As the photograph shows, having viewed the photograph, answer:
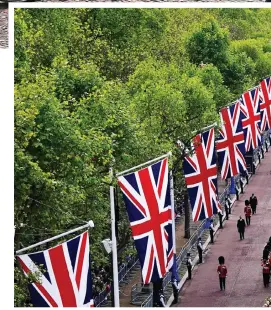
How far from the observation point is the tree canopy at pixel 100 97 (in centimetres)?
2525

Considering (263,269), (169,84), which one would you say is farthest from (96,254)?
(169,84)

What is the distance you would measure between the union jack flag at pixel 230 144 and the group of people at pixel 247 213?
144 inches

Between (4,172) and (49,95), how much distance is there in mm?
3078

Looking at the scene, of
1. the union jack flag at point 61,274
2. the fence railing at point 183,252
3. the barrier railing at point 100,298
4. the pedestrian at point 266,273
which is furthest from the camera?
the pedestrian at point 266,273

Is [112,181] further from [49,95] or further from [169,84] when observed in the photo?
[169,84]

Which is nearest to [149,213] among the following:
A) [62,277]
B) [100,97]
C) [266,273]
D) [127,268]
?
[62,277]

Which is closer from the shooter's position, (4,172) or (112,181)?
(4,172)

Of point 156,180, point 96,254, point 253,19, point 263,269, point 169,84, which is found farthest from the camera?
point 253,19

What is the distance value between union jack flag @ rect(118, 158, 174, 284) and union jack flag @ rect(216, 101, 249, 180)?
11375 mm

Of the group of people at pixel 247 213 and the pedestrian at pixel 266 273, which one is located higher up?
the group of people at pixel 247 213

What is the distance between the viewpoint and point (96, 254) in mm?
29266

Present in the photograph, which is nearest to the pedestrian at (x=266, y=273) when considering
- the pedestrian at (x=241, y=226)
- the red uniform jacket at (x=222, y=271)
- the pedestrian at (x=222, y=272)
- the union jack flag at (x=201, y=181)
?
the pedestrian at (x=222, y=272)

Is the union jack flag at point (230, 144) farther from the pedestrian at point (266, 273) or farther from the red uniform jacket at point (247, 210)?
the red uniform jacket at point (247, 210)

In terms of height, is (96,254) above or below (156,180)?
below
